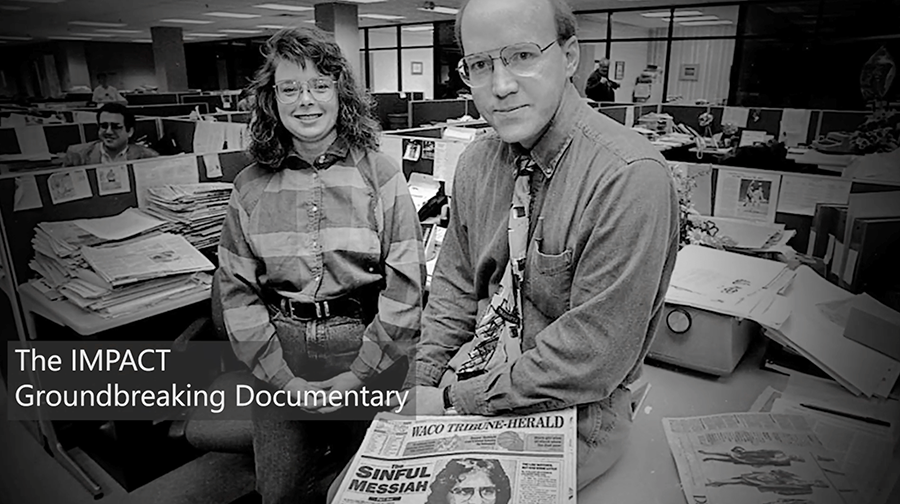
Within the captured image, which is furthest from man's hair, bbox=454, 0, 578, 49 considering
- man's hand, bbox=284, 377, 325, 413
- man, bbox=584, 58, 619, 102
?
man, bbox=584, 58, 619, 102

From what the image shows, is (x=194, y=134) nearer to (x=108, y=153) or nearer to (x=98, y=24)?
(x=108, y=153)

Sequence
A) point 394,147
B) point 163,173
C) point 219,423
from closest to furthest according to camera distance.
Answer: point 219,423 < point 163,173 < point 394,147

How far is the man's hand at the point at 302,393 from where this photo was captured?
4.90ft

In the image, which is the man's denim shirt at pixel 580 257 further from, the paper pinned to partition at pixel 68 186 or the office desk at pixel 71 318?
the paper pinned to partition at pixel 68 186

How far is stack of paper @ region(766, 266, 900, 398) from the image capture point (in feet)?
3.82

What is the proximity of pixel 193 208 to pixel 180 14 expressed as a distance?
383 inches

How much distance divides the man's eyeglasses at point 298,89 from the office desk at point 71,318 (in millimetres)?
841

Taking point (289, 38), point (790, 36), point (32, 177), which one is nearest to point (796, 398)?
point (289, 38)

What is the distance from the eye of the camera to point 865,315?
1185 millimetres

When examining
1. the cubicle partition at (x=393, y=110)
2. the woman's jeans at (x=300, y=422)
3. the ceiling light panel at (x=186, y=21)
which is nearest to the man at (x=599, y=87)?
the cubicle partition at (x=393, y=110)

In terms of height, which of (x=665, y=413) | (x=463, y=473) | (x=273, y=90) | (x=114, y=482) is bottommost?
(x=114, y=482)

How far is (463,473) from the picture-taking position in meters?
0.84

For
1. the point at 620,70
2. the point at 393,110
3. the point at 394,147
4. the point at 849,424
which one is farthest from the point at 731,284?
the point at 620,70

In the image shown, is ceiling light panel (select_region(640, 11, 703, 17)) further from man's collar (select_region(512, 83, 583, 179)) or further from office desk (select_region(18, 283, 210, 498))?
man's collar (select_region(512, 83, 583, 179))
